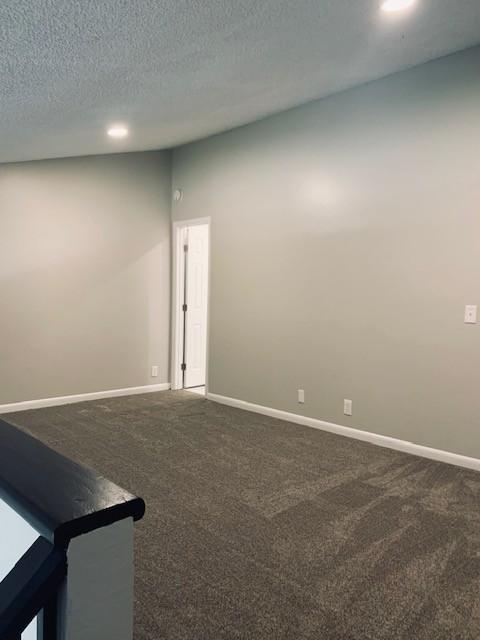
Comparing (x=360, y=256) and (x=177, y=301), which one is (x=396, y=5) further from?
(x=177, y=301)

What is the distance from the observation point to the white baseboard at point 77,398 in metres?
4.87

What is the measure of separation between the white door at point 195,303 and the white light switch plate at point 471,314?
10.6ft

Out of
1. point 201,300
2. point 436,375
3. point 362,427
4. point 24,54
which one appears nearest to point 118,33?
point 24,54

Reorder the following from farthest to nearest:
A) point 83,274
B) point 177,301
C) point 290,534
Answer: point 177,301 → point 83,274 → point 290,534

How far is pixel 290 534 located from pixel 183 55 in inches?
104

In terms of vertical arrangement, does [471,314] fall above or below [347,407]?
above

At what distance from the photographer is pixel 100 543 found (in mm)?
606

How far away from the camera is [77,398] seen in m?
5.30

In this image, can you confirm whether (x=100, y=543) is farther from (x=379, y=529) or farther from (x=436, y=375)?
(x=436, y=375)

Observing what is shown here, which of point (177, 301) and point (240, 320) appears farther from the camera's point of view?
point (177, 301)

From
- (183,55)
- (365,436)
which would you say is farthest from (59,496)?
(365,436)

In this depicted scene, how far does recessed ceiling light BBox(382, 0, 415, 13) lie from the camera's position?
8.32ft

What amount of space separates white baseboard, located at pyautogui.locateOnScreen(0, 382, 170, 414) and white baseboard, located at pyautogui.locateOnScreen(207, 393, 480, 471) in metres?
0.99

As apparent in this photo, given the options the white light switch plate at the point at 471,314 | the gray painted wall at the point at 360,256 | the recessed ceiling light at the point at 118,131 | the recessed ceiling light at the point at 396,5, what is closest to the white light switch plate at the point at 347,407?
the gray painted wall at the point at 360,256
